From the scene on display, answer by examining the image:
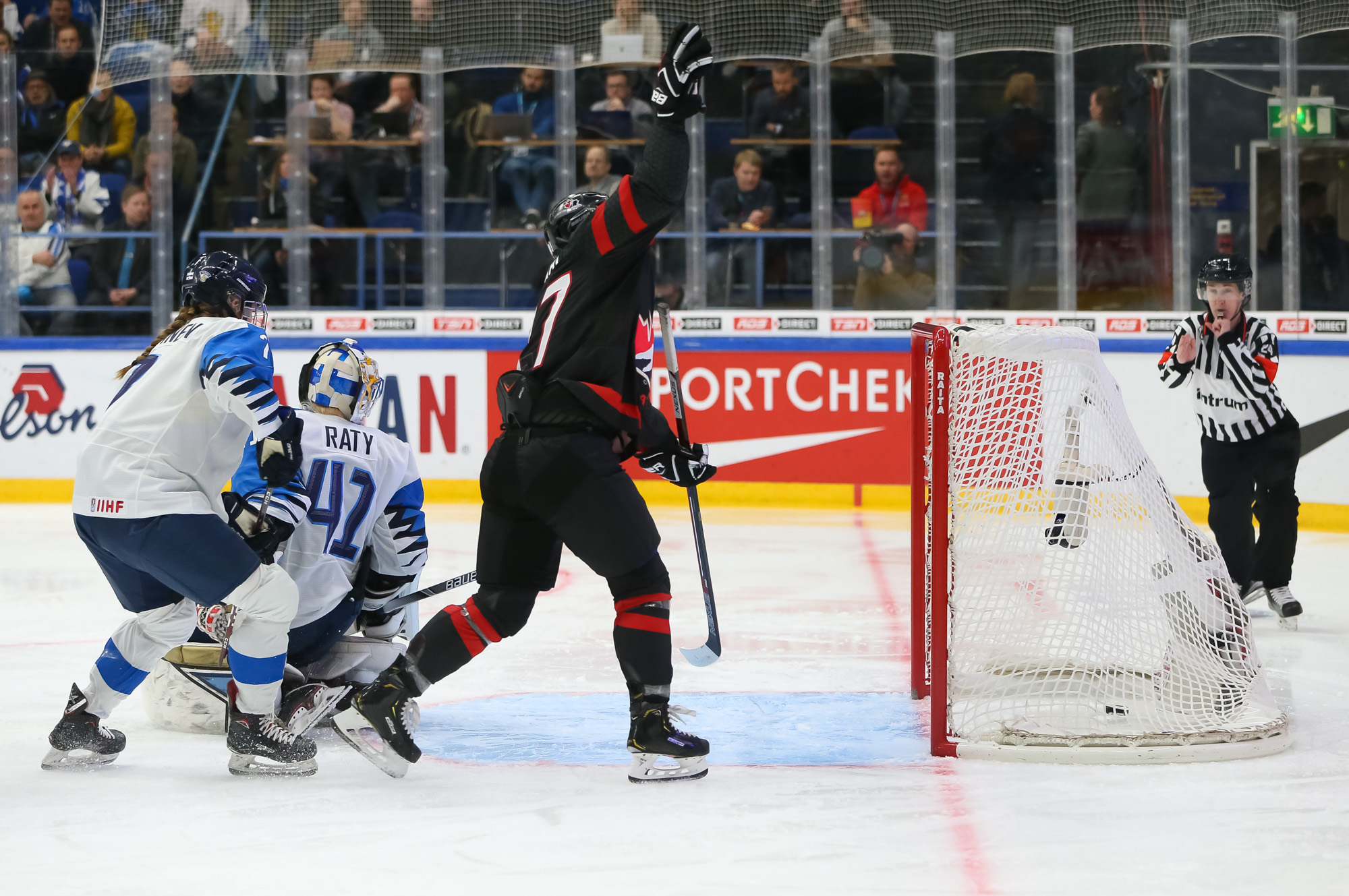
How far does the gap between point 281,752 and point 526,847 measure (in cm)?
73

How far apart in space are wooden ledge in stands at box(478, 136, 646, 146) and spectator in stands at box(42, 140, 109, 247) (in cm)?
217

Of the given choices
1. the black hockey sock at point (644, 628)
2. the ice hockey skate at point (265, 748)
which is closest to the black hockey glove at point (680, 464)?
the black hockey sock at point (644, 628)

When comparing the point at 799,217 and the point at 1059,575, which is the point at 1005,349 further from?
the point at 799,217

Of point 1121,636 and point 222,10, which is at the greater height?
point 222,10

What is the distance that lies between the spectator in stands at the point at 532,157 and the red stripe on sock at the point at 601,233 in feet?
18.1

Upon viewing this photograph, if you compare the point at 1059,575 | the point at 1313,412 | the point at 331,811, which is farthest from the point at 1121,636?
the point at 1313,412

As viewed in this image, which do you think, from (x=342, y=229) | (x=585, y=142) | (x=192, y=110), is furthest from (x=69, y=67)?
(x=585, y=142)

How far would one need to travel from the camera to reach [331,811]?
9.60 feet

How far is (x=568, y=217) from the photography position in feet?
10.5

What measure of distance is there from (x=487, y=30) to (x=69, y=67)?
2.61 meters

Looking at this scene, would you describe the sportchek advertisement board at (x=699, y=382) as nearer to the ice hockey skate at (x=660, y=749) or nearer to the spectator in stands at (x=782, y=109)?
the spectator in stands at (x=782, y=109)

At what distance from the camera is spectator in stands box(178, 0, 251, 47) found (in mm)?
8328

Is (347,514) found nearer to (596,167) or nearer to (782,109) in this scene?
(596,167)

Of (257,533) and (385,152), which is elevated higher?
(385,152)
